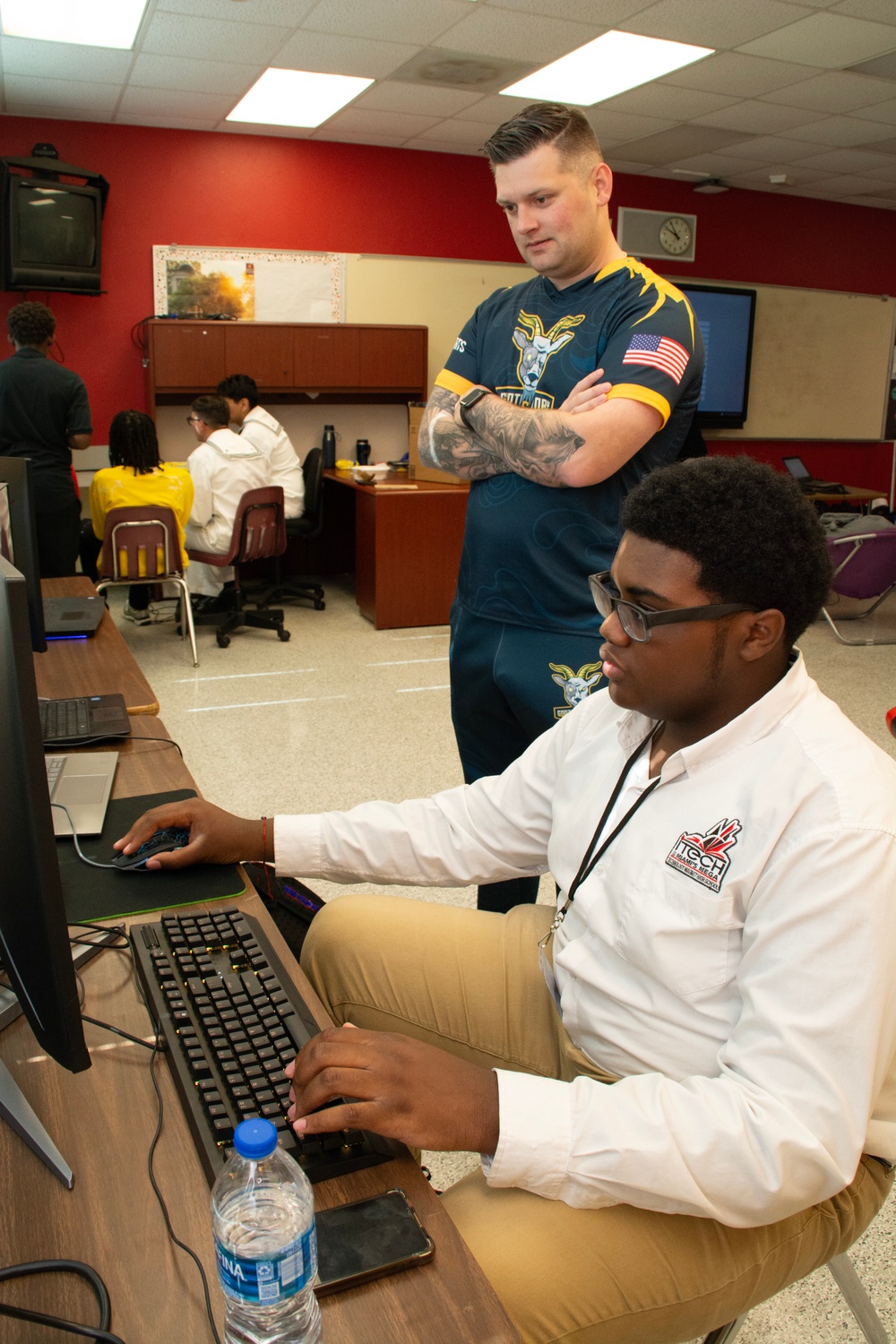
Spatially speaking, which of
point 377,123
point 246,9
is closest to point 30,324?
point 246,9

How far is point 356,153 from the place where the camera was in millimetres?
6746

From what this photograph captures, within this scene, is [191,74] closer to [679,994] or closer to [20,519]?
[20,519]

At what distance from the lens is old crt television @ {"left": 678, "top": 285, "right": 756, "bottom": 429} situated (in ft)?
26.6

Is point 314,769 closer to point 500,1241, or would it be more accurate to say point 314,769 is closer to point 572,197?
point 572,197

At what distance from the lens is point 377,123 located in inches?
245

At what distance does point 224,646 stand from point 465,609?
376 cm

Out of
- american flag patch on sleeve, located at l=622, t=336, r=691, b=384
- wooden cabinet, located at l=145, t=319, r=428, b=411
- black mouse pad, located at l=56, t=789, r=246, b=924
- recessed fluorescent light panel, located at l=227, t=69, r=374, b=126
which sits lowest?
black mouse pad, located at l=56, t=789, r=246, b=924

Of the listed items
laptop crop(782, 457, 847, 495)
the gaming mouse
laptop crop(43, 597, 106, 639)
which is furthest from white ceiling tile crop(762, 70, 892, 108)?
the gaming mouse

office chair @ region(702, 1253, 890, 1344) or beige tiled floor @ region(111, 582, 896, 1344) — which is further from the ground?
office chair @ region(702, 1253, 890, 1344)

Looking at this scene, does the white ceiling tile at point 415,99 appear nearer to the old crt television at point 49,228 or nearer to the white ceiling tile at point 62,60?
the white ceiling tile at point 62,60

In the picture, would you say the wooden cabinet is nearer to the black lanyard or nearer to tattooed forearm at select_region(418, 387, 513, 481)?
tattooed forearm at select_region(418, 387, 513, 481)

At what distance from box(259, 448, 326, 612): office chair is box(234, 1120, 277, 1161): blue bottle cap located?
221 inches

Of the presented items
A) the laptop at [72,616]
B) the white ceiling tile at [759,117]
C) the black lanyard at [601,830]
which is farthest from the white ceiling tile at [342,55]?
the black lanyard at [601,830]

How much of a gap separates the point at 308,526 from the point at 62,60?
9.17 feet
